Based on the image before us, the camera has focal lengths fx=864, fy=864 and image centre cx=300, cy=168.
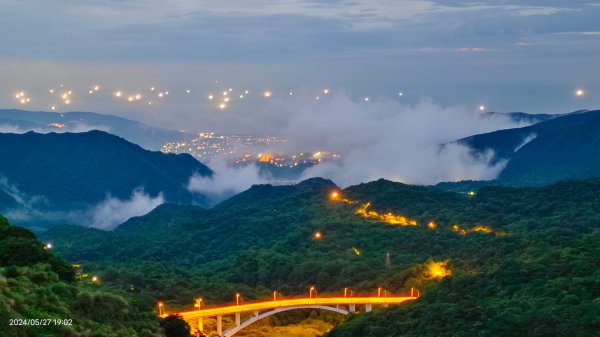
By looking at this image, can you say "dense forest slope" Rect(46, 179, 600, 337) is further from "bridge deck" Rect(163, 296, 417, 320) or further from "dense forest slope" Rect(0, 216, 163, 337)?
"dense forest slope" Rect(0, 216, 163, 337)

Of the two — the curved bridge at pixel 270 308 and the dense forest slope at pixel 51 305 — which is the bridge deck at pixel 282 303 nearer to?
the curved bridge at pixel 270 308

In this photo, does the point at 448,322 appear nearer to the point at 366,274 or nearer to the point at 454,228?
the point at 366,274

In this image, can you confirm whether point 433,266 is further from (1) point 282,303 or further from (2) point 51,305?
(2) point 51,305

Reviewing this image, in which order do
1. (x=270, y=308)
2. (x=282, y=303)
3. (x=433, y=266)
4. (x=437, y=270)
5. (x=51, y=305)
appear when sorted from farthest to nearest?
(x=433, y=266) < (x=437, y=270) < (x=282, y=303) < (x=270, y=308) < (x=51, y=305)

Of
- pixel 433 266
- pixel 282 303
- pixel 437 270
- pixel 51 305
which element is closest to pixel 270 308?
pixel 282 303

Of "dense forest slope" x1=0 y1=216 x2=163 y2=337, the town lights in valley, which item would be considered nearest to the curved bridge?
the town lights in valley

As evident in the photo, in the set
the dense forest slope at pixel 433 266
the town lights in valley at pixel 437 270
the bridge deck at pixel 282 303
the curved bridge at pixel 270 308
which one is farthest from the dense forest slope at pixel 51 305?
the town lights in valley at pixel 437 270

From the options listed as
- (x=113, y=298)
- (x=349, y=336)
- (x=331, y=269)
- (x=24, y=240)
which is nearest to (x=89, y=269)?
(x=331, y=269)

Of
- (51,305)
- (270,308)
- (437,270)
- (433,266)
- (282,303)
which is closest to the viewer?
(51,305)
